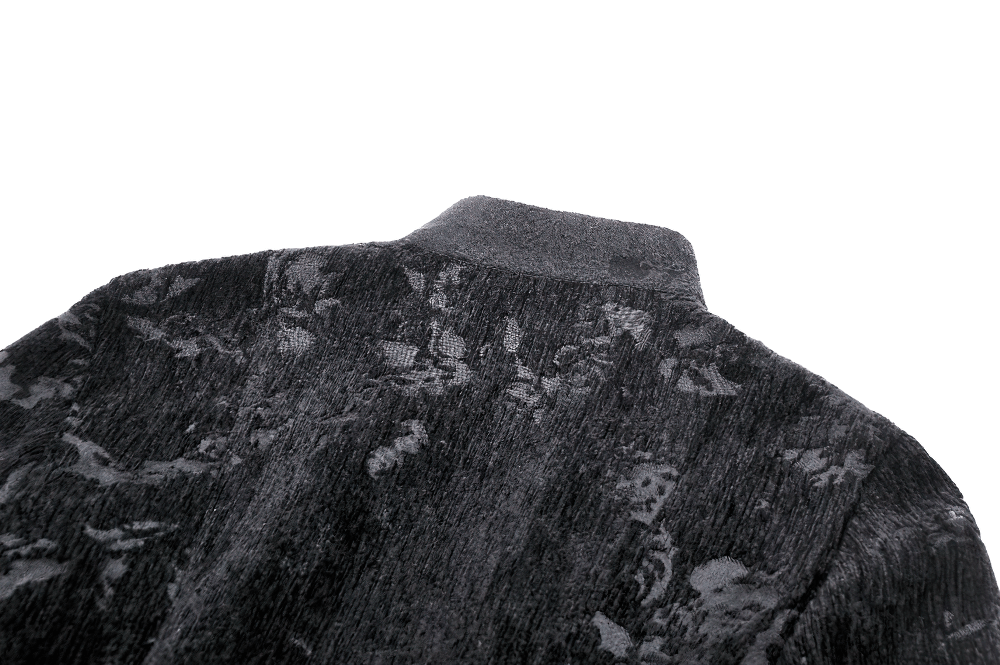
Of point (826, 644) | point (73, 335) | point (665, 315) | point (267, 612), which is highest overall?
point (73, 335)

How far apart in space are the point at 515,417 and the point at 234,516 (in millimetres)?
248

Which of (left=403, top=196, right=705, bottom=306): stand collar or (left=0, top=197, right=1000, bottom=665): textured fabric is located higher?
(left=403, top=196, right=705, bottom=306): stand collar

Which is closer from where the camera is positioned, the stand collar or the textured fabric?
the textured fabric

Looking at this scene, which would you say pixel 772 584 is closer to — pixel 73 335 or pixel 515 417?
pixel 515 417

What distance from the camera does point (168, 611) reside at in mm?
582

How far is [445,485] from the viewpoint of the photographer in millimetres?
644

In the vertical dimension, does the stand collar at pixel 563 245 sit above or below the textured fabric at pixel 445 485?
above

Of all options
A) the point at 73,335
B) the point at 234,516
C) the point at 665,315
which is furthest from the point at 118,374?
the point at 665,315

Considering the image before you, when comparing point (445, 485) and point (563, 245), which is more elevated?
point (563, 245)

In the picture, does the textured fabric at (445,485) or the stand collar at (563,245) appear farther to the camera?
the stand collar at (563,245)

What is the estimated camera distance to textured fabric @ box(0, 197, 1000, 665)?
58cm

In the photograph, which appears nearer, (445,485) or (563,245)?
(445,485)

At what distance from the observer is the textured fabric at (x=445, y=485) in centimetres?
58

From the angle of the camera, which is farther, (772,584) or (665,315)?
(665,315)
